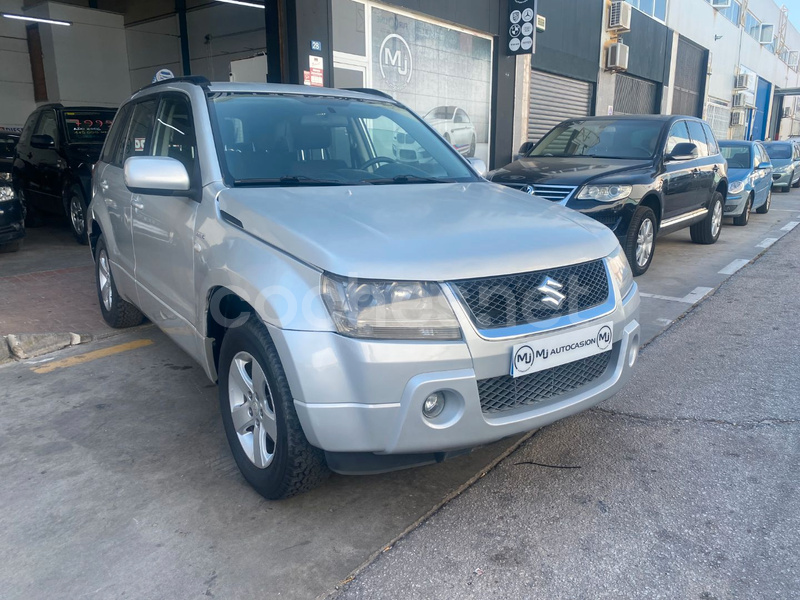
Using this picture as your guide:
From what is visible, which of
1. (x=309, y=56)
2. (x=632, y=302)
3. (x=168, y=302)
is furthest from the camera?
(x=309, y=56)

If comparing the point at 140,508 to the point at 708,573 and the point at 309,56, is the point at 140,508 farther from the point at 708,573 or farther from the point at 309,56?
the point at 309,56

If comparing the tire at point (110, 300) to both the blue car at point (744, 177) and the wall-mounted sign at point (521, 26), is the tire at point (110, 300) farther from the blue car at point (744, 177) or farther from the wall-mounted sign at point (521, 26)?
the wall-mounted sign at point (521, 26)

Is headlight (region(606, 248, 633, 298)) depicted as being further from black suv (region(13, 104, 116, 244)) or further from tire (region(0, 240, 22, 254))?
tire (region(0, 240, 22, 254))

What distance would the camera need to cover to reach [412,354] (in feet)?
7.42

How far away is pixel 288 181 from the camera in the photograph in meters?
3.17

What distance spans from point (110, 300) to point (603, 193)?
4.66m

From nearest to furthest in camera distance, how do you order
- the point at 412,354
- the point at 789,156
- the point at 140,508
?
the point at 412,354 → the point at 140,508 → the point at 789,156

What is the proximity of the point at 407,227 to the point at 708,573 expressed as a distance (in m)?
1.70

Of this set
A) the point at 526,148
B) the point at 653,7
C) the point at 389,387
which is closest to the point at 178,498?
the point at 389,387

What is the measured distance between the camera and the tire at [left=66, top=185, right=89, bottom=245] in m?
8.59

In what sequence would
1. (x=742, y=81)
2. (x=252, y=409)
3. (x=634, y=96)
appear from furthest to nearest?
(x=742, y=81), (x=634, y=96), (x=252, y=409)

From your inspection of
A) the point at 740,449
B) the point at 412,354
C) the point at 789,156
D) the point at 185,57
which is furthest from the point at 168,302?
the point at 789,156

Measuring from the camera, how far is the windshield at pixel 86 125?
9.09 metres

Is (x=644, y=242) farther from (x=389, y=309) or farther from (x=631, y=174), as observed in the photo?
(x=389, y=309)
